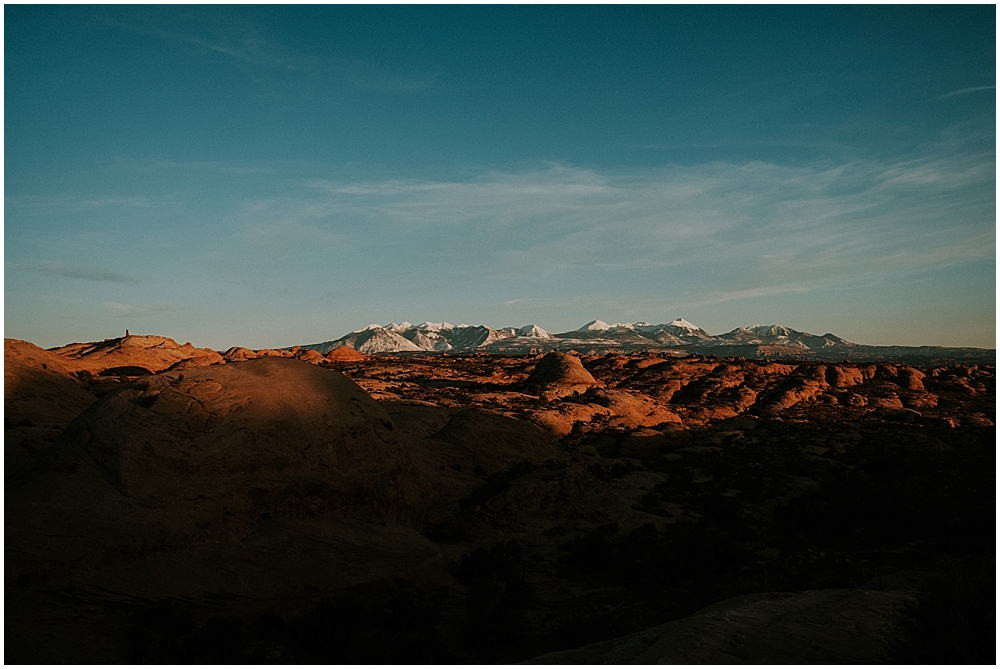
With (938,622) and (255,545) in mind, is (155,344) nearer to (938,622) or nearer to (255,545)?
(255,545)

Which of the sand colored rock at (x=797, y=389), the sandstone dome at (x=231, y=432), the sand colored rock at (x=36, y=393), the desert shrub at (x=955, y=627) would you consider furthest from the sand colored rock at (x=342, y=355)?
the desert shrub at (x=955, y=627)

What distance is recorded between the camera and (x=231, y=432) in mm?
12148

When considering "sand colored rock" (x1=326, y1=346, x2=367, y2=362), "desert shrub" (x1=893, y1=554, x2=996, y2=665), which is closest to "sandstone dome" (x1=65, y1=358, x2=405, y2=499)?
"desert shrub" (x1=893, y1=554, x2=996, y2=665)

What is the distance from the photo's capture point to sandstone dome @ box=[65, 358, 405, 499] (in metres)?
11.1

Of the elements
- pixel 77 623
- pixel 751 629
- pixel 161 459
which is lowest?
pixel 77 623

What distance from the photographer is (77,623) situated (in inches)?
340

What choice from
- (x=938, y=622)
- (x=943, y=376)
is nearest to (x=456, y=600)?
(x=938, y=622)

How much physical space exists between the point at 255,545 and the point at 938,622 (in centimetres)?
1065

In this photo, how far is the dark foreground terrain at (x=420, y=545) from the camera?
26.1ft

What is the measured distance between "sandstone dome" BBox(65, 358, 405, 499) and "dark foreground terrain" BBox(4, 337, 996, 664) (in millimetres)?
47

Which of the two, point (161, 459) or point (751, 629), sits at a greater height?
point (161, 459)

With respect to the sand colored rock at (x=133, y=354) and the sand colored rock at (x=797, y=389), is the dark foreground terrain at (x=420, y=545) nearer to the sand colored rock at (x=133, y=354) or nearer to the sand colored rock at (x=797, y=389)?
the sand colored rock at (x=133, y=354)

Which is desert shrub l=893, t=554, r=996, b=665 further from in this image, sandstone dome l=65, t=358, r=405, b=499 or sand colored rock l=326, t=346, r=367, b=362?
sand colored rock l=326, t=346, r=367, b=362

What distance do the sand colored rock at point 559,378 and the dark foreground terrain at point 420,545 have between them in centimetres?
2091
